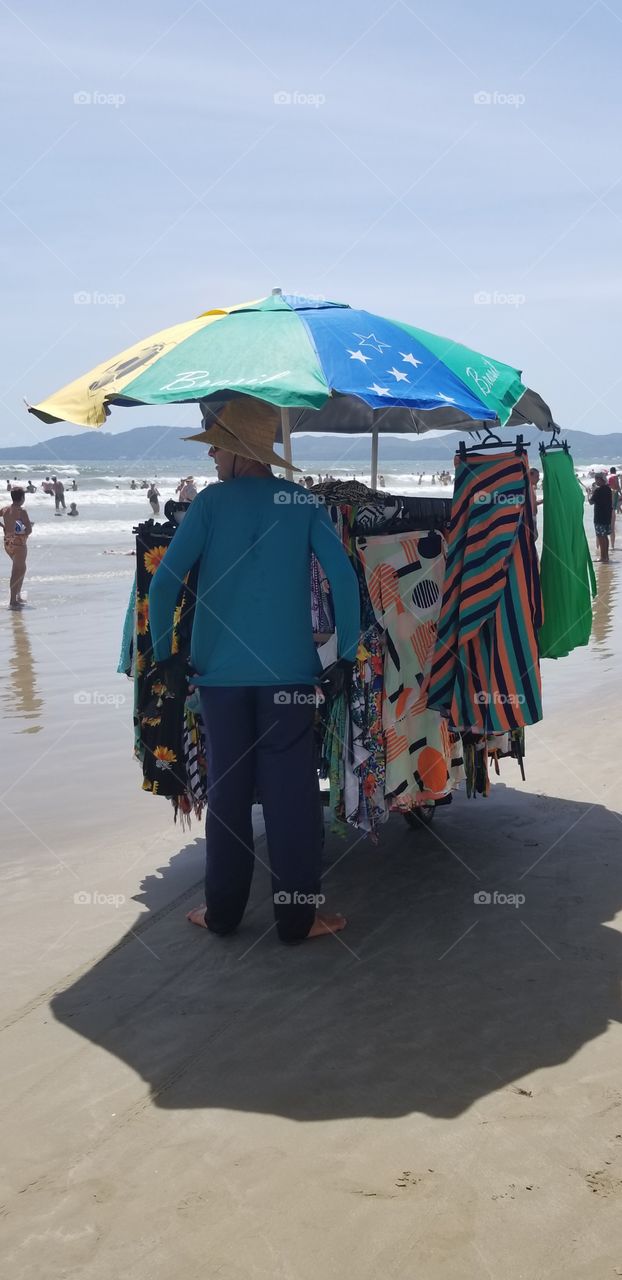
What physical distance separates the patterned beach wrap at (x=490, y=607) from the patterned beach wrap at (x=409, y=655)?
131mm

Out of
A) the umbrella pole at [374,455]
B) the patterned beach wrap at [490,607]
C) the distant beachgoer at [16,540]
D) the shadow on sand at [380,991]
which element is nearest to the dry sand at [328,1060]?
the shadow on sand at [380,991]

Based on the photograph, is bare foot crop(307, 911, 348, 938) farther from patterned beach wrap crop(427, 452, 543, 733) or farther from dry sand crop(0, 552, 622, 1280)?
patterned beach wrap crop(427, 452, 543, 733)

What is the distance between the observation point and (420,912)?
4.62 meters

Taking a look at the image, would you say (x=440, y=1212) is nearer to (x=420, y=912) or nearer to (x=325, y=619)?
(x=420, y=912)

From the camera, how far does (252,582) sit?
4195 mm

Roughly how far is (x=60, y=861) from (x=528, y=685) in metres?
2.44

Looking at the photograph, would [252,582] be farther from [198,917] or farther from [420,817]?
[420,817]

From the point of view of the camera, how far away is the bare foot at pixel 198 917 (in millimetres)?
4484

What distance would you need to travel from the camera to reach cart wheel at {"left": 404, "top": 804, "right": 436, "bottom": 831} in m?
5.64

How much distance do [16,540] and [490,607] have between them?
13.0 meters

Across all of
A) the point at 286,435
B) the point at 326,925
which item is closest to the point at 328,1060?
the point at 326,925

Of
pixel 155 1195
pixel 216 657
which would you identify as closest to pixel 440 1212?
pixel 155 1195

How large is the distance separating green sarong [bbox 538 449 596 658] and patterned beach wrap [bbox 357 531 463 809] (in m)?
0.62

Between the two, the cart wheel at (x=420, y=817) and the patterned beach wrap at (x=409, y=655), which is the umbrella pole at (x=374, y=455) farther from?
the cart wheel at (x=420, y=817)
